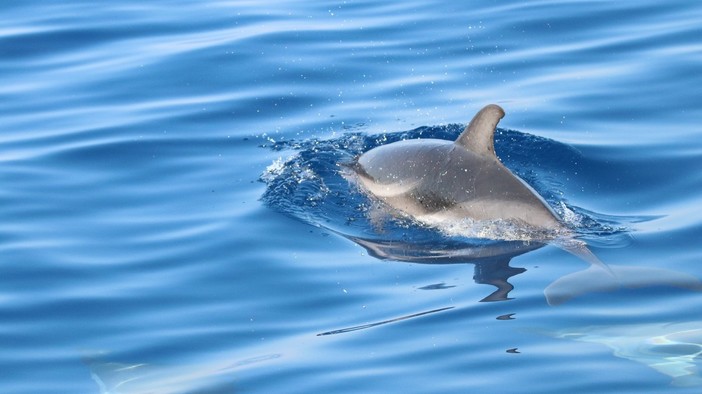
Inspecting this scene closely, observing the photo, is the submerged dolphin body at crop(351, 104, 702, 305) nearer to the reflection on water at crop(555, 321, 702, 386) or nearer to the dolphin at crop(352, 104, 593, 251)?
the dolphin at crop(352, 104, 593, 251)

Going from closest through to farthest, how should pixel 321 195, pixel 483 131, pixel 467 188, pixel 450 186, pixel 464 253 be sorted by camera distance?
pixel 464 253 < pixel 483 131 < pixel 467 188 < pixel 450 186 < pixel 321 195

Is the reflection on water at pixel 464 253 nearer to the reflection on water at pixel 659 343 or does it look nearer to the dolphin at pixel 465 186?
the dolphin at pixel 465 186

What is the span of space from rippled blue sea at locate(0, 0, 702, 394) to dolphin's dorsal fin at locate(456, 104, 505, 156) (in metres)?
0.90

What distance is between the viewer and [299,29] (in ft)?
62.7

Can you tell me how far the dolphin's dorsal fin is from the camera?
1113 centimetres

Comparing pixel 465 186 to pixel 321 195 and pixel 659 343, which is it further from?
pixel 659 343

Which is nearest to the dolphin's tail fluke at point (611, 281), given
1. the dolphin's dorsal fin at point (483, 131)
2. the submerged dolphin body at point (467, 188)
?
the submerged dolphin body at point (467, 188)

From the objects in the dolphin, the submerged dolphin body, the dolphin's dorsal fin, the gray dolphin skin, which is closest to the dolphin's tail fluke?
the submerged dolphin body

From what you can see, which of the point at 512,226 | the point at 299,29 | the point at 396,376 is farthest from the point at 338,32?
the point at 396,376

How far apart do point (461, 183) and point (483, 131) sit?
1.80ft

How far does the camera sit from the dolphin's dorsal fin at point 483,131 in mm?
11133

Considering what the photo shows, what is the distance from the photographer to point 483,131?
37.0ft

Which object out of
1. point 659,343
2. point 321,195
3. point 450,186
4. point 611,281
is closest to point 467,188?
point 450,186

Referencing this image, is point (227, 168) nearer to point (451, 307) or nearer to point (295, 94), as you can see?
point (295, 94)
